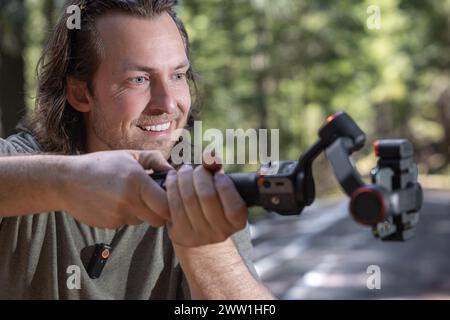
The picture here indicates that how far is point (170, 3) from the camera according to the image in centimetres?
313

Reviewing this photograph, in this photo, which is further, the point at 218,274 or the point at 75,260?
the point at 75,260

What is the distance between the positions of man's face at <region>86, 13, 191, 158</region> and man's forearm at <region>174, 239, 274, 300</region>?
2.15 feet

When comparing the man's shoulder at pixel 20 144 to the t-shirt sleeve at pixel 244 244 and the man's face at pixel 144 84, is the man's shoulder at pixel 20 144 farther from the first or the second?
the t-shirt sleeve at pixel 244 244

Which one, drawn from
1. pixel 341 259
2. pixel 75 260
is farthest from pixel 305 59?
pixel 75 260

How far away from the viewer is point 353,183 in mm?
1509

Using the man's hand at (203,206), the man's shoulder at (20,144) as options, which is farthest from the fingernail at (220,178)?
the man's shoulder at (20,144)

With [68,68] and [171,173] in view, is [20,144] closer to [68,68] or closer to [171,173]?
[68,68]

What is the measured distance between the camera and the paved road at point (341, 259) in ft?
33.1

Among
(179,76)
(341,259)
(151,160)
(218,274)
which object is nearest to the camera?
(151,160)

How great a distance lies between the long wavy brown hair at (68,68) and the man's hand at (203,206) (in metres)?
1.35

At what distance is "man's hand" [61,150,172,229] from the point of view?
5.52ft

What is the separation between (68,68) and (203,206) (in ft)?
6.15
